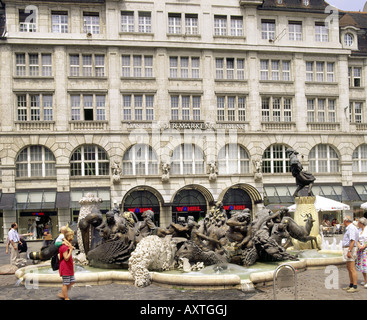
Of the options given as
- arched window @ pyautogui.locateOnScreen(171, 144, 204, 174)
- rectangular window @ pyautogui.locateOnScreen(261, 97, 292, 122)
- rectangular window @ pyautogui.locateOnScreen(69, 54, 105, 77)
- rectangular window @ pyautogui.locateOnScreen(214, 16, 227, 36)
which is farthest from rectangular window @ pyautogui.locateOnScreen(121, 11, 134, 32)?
rectangular window @ pyautogui.locateOnScreen(261, 97, 292, 122)

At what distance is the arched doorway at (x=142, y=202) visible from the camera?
3656 centimetres

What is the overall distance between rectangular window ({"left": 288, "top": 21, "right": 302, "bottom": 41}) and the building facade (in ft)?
0.31

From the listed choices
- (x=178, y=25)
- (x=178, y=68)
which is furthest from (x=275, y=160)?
(x=178, y=25)

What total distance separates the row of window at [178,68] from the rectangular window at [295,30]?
210 centimetres

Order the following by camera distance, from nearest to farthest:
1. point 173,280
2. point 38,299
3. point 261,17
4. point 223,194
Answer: point 38,299, point 173,280, point 223,194, point 261,17

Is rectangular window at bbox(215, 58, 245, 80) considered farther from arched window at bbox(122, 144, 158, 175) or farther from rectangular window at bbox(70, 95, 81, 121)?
rectangular window at bbox(70, 95, 81, 121)

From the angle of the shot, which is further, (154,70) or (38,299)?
(154,70)

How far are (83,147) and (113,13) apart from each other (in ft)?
33.9

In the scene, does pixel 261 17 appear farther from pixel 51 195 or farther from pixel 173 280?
pixel 173 280

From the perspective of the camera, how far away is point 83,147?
36281mm

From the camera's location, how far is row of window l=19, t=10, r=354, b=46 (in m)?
36.8

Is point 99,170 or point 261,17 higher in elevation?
point 261,17

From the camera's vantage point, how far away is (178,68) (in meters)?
38.0

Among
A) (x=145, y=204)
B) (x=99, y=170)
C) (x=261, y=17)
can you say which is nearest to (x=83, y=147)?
(x=99, y=170)
